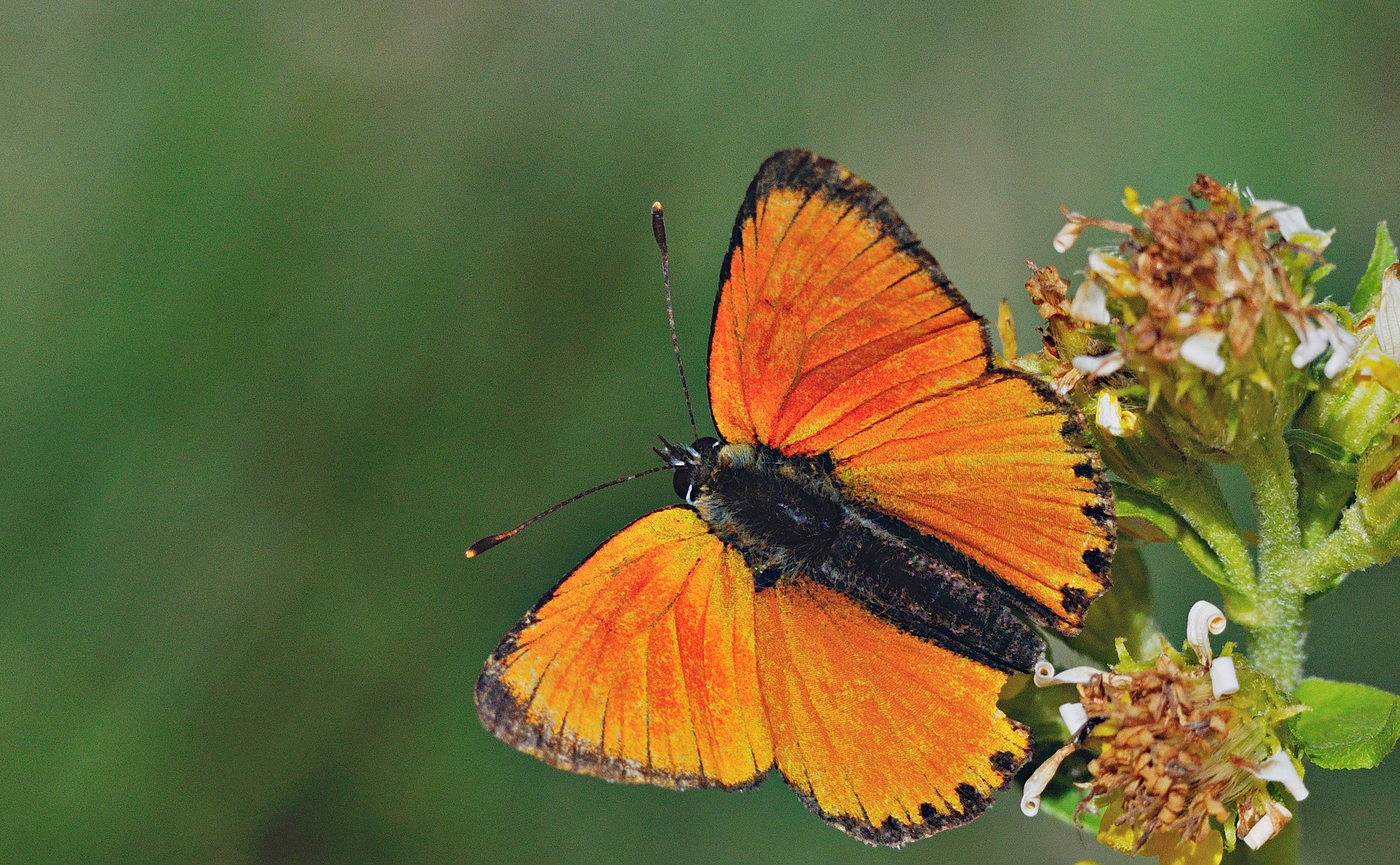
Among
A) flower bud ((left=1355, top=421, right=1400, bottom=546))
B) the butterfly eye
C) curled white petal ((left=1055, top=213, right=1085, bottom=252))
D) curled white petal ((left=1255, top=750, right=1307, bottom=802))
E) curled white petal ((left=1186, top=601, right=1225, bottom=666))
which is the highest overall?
curled white petal ((left=1055, top=213, right=1085, bottom=252))

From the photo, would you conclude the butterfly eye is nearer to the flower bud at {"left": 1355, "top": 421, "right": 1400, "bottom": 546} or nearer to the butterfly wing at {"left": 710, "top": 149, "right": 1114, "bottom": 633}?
the butterfly wing at {"left": 710, "top": 149, "right": 1114, "bottom": 633}

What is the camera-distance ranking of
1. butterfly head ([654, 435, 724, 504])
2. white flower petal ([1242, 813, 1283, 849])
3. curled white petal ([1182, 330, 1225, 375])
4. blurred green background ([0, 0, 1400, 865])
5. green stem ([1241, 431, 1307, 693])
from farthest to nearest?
blurred green background ([0, 0, 1400, 865]) → butterfly head ([654, 435, 724, 504]) → green stem ([1241, 431, 1307, 693]) → white flower petal ([1242, 813, 1283, 849]) → curled white petal ([1182, 330, 1225, 375])

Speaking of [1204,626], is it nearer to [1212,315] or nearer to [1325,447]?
[1325,447]

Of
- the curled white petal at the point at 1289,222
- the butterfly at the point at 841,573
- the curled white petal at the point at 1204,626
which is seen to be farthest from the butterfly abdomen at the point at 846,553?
the curled white petal at the point at 1289,222

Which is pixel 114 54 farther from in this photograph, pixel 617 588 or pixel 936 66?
pixel 617 588

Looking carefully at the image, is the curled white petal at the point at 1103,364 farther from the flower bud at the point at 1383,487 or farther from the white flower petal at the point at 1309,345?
Result: the flower bud at the point at 1383,487

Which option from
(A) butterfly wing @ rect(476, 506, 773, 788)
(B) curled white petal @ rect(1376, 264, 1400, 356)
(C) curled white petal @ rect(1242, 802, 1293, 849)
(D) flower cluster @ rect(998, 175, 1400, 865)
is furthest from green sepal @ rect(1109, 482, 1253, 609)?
(A) butterfly wing @ rect(476, 506, 773, 788)
